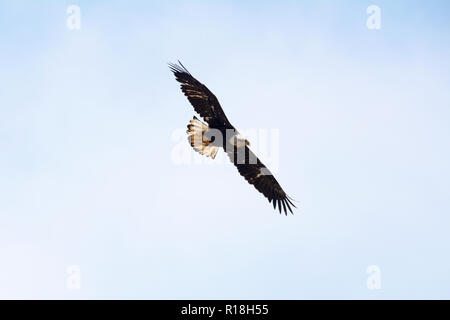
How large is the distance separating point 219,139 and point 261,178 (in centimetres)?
137

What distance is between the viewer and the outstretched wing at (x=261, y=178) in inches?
448

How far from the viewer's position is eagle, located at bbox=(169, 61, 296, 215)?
10656 mm

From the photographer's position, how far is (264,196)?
1159cm

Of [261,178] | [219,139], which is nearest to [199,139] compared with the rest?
[219,139]

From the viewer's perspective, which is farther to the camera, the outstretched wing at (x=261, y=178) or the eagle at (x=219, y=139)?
the outstretched wing at (x=261, y=178)

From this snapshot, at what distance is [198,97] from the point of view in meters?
10.7

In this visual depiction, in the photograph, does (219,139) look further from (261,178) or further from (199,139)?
(261,178)

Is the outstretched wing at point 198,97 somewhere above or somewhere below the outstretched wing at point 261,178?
above

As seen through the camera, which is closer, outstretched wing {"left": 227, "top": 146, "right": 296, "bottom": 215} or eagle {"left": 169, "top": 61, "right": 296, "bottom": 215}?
eagle {"left": 169, "top": 61, "right": 296, "bottom": 215}

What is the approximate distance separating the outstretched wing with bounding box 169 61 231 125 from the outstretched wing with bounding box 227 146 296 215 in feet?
3.03

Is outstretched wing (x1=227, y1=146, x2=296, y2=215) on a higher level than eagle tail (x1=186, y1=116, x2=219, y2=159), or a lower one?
lower

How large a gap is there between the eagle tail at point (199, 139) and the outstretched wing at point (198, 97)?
0.21 meters
